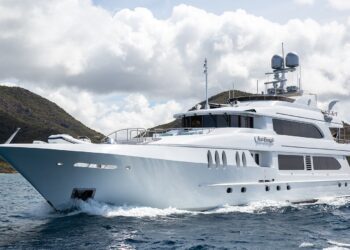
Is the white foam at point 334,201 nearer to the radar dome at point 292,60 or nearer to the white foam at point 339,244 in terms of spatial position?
the radar dome at point 292,60

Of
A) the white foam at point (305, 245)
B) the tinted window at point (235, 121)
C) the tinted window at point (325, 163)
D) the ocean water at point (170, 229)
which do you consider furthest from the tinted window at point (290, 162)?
the white foam at point (305, 245)

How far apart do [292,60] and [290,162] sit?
814cm

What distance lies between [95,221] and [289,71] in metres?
18.3

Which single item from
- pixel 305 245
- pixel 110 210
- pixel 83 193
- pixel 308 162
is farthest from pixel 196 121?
pixel 305 245

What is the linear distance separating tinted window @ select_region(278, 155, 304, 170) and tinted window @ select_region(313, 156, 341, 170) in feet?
4.82

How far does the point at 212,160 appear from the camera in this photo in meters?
19.8

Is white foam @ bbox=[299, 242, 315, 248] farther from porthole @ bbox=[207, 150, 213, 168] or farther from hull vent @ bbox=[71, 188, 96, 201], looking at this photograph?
hull vent @ bbox=[71, 188, 96, 201]

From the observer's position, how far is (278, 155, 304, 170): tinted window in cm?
2375

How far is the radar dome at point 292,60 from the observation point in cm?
2939

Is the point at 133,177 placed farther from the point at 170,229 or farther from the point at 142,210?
the point at 170,229

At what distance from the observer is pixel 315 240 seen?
14898mm

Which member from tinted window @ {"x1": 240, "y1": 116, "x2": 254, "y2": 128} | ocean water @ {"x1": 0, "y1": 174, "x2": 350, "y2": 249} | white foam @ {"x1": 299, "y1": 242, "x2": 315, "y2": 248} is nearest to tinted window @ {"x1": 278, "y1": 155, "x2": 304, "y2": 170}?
tinted window @ {"x1": 240, "y1": 116, "x2": 254, "y2": 128}

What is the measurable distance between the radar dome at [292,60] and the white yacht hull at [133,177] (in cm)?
1090

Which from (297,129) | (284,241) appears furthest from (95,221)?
(297,129)
